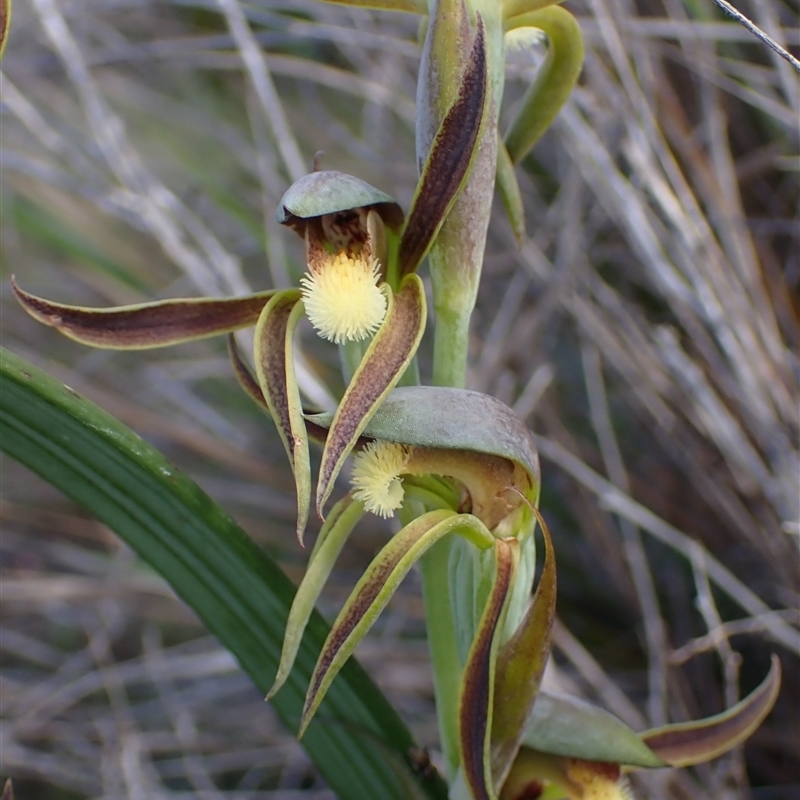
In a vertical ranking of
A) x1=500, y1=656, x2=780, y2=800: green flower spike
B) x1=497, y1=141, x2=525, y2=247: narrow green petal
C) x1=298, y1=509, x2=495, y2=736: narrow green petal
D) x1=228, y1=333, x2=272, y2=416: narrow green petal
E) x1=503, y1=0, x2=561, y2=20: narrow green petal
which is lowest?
x1=500, y1=656, x2=780, y2=800: green flower spike

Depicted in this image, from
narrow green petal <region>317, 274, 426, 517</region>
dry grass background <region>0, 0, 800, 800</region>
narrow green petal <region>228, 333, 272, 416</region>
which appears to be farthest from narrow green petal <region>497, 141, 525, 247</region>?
dry grass background <region>0, 0, 800, 800</region>

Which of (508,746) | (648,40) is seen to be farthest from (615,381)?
(508,746)

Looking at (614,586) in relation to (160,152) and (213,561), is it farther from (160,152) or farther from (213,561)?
(160,152)

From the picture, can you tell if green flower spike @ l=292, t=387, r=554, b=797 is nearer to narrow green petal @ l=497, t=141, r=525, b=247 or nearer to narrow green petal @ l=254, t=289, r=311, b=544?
narrow green petal @ l=254, t=289, r=311, b=544

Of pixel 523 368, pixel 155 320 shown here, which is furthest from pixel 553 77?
pixel 523 368

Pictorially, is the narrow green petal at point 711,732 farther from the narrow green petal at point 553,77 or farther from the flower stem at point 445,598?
the narrow green petal at point 553,77

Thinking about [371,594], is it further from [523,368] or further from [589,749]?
[523,368]
